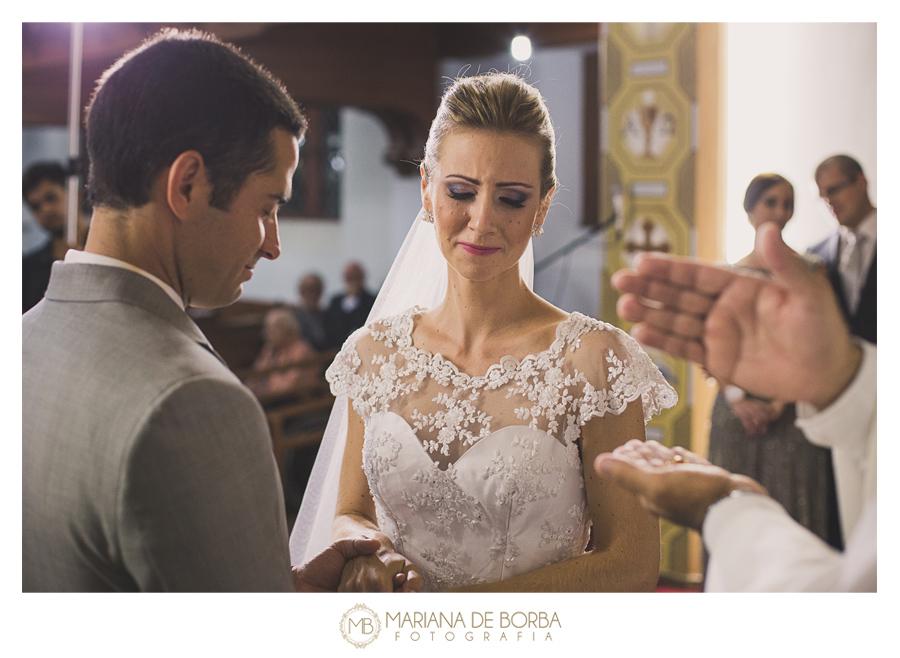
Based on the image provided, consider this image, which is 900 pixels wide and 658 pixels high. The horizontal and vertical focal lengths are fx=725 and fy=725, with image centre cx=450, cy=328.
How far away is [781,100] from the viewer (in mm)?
1256

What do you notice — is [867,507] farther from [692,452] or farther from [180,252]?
[180,252]

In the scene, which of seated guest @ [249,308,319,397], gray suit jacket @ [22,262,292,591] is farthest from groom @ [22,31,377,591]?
seated guest @ [249,308,319,397]

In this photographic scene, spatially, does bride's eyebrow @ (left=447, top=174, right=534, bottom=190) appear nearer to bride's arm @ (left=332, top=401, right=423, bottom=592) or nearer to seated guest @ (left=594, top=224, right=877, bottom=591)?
seated guest @ (left=594, top=224, right=877, bottom=591)

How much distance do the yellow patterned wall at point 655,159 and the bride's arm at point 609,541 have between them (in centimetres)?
11

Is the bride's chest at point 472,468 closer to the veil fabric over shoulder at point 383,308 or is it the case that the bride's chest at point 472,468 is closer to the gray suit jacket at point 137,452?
the veil fabric over shoulder at point 383,308

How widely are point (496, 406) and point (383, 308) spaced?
0.32m

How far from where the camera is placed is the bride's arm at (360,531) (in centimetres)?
125

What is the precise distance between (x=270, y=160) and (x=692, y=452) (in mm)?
797

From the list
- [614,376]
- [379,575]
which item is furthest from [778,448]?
[379,575]

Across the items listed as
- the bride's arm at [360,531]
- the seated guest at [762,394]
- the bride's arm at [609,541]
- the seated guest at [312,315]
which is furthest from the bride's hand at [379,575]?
the seated guest at [312,315]

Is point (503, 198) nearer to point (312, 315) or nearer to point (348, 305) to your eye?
point (348, 305)
